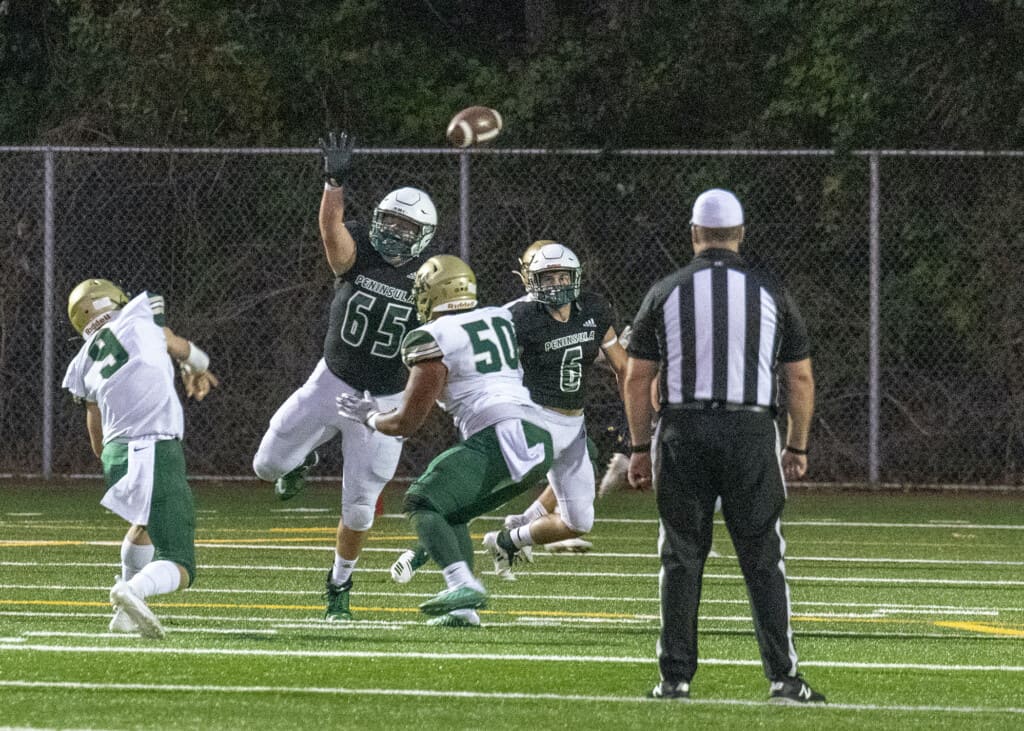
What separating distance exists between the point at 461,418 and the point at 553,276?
1.60 metres

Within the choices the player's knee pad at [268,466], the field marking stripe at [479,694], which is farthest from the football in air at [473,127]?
the field marking stripe at [479,694]

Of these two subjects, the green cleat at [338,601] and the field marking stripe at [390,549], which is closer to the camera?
the green cleat at [338,601]

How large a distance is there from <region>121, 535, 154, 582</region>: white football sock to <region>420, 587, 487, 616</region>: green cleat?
128cm

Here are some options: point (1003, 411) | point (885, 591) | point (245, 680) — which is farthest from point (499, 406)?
point (1003, 411)

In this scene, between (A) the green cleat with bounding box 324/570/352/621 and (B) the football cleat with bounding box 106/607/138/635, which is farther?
(A) the green cleat with bounding box 324/570/352/621

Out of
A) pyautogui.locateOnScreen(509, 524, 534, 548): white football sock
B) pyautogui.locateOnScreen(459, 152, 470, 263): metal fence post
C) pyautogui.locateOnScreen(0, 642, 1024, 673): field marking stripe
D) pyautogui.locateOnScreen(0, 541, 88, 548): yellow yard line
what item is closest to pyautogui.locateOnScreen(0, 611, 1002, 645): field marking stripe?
pyautogui.locateOnScreen(0, 642, 1024, 673): field marking stripe

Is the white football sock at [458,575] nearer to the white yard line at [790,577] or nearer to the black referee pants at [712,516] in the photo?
the black referee pants at [712,516]

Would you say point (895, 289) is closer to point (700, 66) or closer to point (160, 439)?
point (700, 66)

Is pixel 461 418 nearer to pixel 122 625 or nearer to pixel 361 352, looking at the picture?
pixel 361 352

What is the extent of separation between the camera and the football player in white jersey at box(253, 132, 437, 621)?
10.2 metres

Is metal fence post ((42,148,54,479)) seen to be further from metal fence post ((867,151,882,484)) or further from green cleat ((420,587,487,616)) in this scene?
green cleat ((420,587,487,616))

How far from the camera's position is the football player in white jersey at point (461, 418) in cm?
920

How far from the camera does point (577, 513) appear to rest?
10.8 m

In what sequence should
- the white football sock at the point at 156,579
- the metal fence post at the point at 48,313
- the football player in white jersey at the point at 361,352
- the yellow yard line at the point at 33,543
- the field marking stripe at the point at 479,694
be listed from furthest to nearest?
the metal fence post at the point at 48,313 → the yellow yard line at the point at 33,543 → the football player in white jersey at the point at 361,352 → the white football sock at the point at 156,579 → the field marking stripe at the point at 479,694
